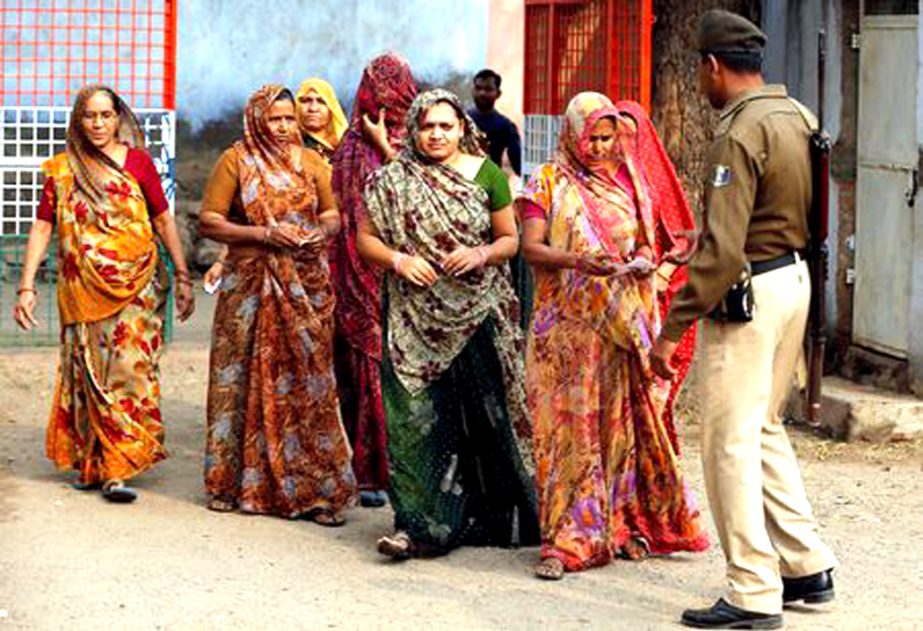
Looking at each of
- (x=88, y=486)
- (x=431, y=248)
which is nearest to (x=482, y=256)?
(x=431, y=248)

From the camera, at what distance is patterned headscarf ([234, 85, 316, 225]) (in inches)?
388

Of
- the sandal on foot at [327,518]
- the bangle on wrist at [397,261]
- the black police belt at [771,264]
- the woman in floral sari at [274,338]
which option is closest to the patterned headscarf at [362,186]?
the woman in floral sari at [274,338]

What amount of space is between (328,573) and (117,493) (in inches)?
66.0

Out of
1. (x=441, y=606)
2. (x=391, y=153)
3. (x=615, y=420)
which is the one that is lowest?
(x=441, y=606)

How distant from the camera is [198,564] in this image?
8820 mm

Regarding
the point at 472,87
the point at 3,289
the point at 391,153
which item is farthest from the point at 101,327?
the point at 472,87

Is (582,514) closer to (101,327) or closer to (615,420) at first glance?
(615,420)

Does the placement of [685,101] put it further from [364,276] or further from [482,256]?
[482,256]

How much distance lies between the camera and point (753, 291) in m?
7.60

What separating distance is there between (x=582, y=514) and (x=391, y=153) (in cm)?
213

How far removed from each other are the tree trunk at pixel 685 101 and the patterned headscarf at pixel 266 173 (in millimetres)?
2860

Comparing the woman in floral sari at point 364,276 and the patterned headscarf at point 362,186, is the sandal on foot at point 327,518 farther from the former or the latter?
the patterned headscarf at point 362,186

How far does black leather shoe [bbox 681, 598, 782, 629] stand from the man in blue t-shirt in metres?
8.32

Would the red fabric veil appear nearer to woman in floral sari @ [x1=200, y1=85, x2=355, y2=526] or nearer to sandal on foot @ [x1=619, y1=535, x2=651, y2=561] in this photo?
sandal on foot @ [x1=619, y1=535, x2=651, y2=561]
